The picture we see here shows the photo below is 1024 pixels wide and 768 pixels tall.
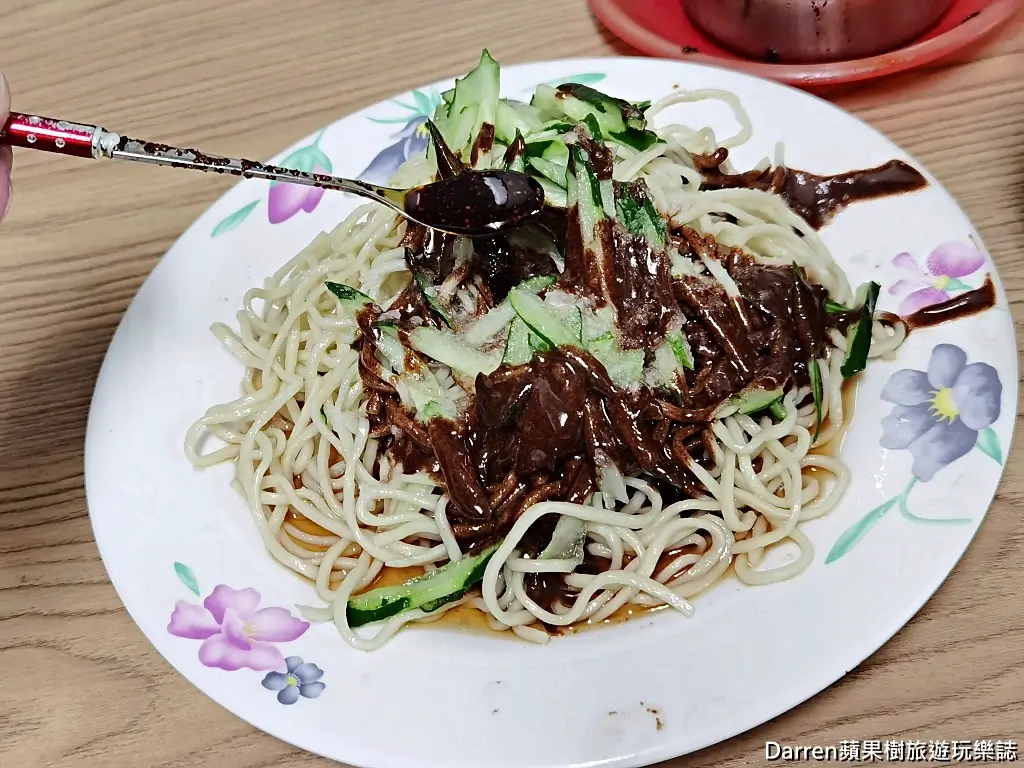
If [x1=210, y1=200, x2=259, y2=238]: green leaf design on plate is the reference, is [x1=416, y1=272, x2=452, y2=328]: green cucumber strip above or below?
below

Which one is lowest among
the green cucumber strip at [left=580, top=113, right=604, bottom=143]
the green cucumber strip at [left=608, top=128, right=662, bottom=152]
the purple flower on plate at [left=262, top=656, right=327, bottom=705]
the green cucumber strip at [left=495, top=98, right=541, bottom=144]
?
the purple flower on plate at [left=262, top=656, right=327, bottom=705]

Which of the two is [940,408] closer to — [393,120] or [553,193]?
[553,193]

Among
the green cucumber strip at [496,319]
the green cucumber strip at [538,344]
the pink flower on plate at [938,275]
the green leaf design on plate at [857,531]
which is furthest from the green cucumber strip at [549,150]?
the green leaf design on plate at [857,531]

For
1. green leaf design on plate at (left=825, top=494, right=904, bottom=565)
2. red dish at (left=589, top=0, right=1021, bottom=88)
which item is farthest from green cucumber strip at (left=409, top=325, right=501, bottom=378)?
red dish at (left=589, top=0, right=1021, bottom=88)

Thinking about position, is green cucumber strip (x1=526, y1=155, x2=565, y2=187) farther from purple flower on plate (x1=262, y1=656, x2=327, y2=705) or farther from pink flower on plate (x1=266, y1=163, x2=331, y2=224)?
purple flower on plate (x1=262, y1=656, x2=327, y2=705)

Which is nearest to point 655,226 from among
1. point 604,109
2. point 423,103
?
point 604,109

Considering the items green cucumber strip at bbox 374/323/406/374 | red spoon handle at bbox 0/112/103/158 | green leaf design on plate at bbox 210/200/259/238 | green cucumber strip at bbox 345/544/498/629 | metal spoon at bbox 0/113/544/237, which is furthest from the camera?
green leaf design on plate at bbox 210/200/259/238

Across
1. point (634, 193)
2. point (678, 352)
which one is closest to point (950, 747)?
point (678, 352)
